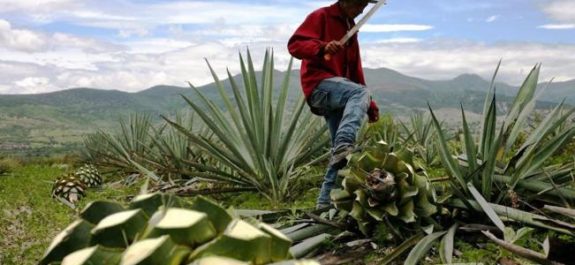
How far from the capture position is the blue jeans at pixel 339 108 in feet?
12.4

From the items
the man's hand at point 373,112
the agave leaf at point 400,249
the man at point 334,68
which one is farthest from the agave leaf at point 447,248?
the man's hand at point 373,112

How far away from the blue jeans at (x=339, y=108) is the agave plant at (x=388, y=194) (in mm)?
743

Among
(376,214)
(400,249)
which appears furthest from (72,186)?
(400,249)

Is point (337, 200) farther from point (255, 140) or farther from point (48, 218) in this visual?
point (48, 218)

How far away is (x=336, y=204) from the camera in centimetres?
301

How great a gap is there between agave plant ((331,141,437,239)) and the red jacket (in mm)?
1373

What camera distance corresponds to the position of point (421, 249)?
8.32 feet

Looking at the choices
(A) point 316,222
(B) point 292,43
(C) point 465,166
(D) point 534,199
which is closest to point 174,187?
(B) point 292,43

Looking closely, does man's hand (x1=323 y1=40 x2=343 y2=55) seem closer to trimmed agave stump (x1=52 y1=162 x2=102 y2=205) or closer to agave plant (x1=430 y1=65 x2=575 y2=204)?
agave plant (x1=430 y1=65 x2=575 y2=204)

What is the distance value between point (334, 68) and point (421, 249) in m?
2.09

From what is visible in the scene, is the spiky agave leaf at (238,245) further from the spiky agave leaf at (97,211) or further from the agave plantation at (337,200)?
the spiky agave leaf at (97,211)

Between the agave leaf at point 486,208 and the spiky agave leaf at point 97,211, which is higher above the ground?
the spiky agave leaf at point 97,211

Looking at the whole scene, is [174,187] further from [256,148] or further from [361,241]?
[361,241]

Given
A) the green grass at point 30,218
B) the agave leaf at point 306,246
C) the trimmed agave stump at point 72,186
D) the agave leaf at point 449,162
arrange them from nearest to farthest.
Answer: the agave leaf at point 306,246 < the agave leaf at point 449,162 < the green grass at point 30,218 < the trimmed agave stump at point 72,186
